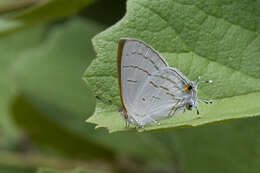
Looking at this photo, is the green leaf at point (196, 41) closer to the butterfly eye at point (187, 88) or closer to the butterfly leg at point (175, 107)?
the butterfly eye at point (187, 88)

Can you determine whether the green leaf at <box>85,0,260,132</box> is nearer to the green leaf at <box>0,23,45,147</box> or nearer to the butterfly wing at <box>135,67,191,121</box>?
the butterfly wing at <box>135,67,191,121</box>

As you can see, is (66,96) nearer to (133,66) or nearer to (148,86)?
(148,86)

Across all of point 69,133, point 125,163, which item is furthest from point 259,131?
point 69,133

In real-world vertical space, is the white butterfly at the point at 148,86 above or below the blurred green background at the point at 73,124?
below

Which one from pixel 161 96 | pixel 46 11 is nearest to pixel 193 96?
pixel 161 96

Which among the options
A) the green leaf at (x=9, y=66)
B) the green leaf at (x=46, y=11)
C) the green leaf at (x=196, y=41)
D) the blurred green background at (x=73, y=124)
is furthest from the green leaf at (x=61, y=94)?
the green leaf at (x=196, y=41)

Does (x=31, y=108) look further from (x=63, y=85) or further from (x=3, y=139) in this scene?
(x=3, y=139)

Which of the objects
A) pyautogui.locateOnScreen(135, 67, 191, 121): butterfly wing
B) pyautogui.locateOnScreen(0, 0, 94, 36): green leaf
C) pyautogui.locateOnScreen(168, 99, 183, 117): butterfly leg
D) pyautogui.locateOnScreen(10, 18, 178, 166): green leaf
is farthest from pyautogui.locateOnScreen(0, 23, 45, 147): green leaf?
pyautogui.locateOnScreen(168, 99, 183, 117): butterfly leg
